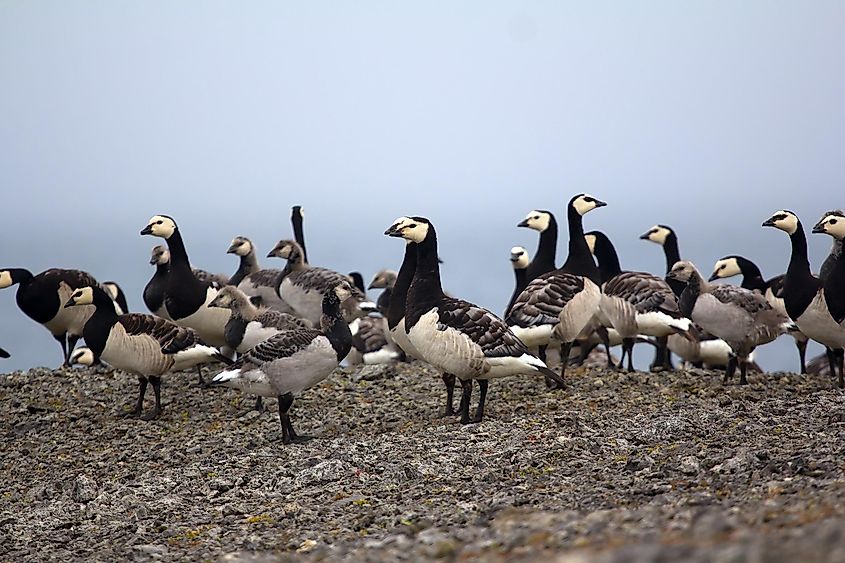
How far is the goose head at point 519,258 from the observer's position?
14.3 metres

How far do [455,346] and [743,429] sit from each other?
2.43m

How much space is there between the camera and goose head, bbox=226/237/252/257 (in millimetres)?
14555

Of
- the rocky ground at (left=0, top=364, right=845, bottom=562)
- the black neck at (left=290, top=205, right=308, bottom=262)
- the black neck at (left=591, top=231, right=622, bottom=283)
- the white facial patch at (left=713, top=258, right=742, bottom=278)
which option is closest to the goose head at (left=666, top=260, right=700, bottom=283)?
the rocky ground at (left=0, top=364, right=845, bottom=562)

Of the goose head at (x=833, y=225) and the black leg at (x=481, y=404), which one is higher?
the goose head at (x=833, y=225)

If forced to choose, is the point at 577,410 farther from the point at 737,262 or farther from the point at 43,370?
the point at 43,370

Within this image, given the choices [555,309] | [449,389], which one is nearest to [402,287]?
[449,389]

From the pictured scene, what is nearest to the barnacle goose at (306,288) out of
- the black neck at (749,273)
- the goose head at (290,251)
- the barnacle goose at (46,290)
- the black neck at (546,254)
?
the goose head at (290,251)

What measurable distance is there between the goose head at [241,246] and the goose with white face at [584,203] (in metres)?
4.95

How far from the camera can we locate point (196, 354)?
10.4 m

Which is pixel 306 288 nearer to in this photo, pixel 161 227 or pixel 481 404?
pixel 161 227

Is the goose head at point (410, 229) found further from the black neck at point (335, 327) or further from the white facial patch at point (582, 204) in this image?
the white facial patch at point (582, 204)

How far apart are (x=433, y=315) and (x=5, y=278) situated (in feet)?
21.3

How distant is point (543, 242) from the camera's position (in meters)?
13.4

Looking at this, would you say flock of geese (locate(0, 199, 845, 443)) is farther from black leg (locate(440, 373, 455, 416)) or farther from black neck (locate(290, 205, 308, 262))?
black neck (locate(290, 205, 308, 262))
